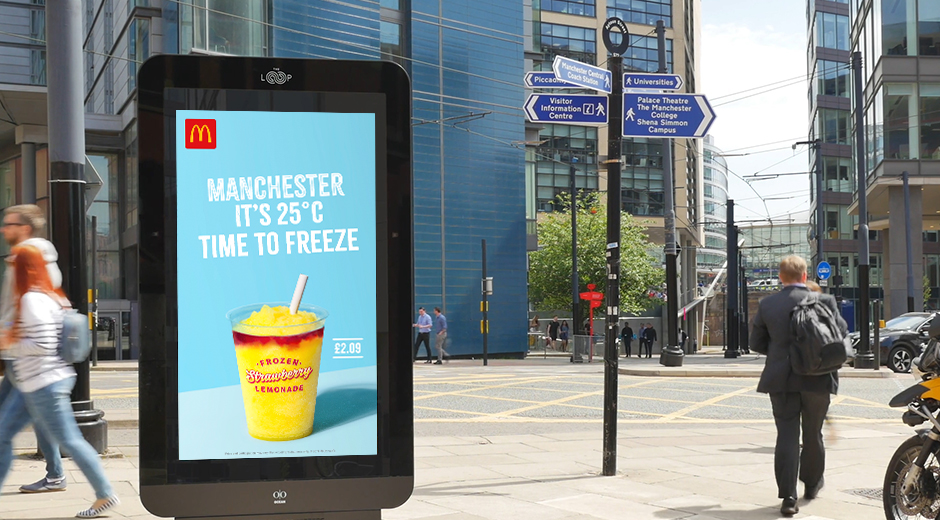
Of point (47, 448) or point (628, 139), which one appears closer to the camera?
point (47, 448)

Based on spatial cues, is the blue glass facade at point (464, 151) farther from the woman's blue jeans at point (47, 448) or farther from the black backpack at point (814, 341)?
the black backpack at point (814, 341)

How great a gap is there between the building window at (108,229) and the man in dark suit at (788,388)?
97.5 ft

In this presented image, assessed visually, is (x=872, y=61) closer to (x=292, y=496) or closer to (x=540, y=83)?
(x=540, y=83)

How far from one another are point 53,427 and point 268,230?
9.53 ft

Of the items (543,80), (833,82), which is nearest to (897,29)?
(543,80)

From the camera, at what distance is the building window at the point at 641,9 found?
213ft

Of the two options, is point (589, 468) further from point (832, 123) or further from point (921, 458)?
point (832, 123)

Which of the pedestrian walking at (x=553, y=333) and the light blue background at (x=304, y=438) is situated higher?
the light blue background at (x=304, y=438)

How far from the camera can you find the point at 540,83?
8148 millimetres

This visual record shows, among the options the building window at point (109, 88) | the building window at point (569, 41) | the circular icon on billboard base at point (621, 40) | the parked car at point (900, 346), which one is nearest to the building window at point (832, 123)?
the building window at point (569, 41)

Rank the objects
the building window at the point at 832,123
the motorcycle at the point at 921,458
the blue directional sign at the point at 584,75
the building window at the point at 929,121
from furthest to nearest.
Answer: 1. the building window at the point at 832,123
2. the building window at the point at 929,121
3. the blue directional sign at the point at 584,75
4. the motorcycle at the point at 921,458

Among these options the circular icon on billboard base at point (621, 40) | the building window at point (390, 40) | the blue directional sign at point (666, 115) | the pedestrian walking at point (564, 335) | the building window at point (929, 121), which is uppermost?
the building window at point (390, 40)

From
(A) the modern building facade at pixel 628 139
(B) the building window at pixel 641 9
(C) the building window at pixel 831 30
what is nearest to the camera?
(A) the modern building facade at pixel 628 139

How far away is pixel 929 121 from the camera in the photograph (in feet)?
108
